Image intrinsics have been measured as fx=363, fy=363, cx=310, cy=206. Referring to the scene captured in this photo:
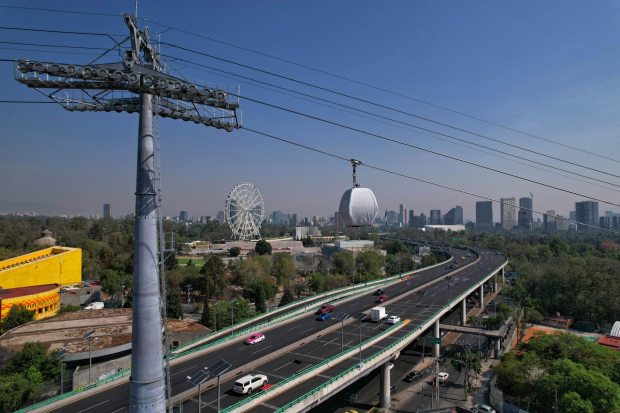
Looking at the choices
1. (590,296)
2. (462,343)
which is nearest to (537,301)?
(590,296)

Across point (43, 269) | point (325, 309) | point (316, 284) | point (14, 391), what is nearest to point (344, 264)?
point (316, 284)

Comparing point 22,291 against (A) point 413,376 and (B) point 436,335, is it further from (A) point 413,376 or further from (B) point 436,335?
(B) point 436,335

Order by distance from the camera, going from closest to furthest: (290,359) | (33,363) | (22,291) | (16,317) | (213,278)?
1. (290,359)
2. (33,363)
3. (16,317)
4. (22,291)
5. (213,278)

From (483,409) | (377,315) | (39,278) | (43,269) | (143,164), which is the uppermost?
(143,164)

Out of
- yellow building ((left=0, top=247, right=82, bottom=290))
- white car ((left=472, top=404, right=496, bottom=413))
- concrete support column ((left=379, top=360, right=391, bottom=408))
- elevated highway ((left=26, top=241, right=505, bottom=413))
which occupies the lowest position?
white car ((left=472, top=404, right=496, bottom=413))

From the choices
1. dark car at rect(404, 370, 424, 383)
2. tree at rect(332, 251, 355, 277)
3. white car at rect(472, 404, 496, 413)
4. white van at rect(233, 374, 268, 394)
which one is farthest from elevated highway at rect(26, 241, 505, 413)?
tree at rect(332, 251, 355, 277)

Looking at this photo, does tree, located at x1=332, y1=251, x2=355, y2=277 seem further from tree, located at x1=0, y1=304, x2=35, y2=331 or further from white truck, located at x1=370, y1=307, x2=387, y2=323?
tree, located at x1=0, y1=304, x2=35, y2=331
